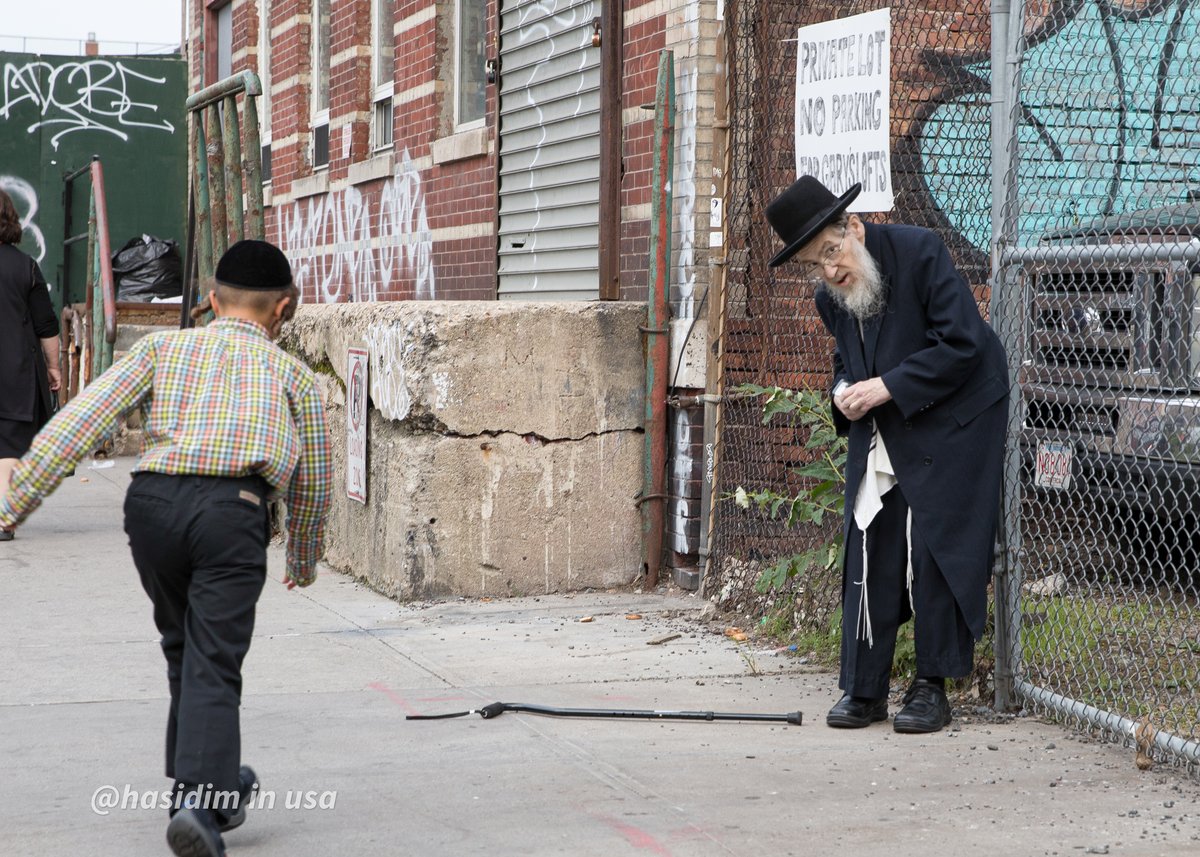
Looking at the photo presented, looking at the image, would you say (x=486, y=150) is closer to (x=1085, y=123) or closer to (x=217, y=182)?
(x=217, y=182)

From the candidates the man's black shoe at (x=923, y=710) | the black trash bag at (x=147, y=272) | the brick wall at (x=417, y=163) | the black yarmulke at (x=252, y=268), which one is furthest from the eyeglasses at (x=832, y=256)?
the black trash bag at (x=147, y=272)

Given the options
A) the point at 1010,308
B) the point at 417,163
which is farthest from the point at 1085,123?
the point at 417,163

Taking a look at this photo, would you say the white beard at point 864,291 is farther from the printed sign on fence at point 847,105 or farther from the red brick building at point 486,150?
the red brick building at point 486,150

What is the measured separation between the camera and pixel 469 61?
36.3 feet

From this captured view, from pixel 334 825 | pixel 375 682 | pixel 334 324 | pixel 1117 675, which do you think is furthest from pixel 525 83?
pixel 334 825

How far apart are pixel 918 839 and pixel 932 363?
150 centimetres

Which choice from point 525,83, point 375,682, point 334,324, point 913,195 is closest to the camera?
point 375,682

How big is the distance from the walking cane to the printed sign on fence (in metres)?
2.06

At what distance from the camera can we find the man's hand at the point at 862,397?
15.6 feet

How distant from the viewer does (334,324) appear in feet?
27.0

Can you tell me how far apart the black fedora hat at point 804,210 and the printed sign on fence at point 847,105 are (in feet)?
4.02

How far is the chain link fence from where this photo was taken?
200 inches

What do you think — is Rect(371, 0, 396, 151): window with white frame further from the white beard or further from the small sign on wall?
the white beard

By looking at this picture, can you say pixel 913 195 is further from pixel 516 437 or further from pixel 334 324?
pixel 334 324
